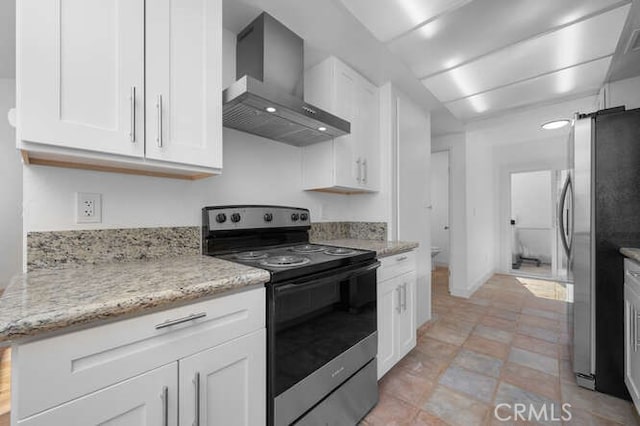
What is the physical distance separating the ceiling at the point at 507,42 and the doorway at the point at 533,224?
2417 mm

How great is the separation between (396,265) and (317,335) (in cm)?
84

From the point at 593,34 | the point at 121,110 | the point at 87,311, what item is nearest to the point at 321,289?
the point at 87,311

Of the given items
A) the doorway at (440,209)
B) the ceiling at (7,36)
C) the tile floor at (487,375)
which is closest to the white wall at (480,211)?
the doorway at (440,209)

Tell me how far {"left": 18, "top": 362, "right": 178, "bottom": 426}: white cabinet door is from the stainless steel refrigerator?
2376mm

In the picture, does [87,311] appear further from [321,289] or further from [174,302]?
[321,289]

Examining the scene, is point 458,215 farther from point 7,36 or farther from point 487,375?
point 7,36

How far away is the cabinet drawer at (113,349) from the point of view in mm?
621

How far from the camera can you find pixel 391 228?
90.7 inches

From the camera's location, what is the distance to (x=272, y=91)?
133 cm

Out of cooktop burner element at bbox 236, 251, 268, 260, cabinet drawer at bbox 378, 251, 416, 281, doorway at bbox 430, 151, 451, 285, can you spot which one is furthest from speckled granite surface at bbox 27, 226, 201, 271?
doorway at bbox 430, 151, 451, 285

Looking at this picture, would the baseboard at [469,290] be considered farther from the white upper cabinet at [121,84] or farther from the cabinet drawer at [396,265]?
the white upper cabinet at [121,84]

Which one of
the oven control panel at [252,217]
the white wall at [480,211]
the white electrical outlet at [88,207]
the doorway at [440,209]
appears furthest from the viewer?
the doorway at [440,209]

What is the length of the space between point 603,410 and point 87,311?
8.30 ft

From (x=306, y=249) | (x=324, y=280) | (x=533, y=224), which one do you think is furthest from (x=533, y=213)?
(x=324, y=280)
